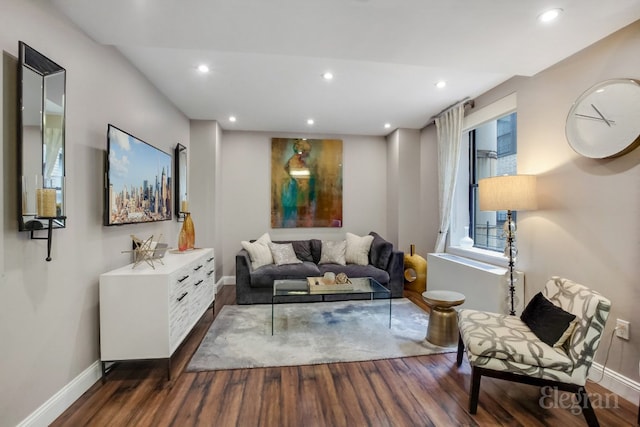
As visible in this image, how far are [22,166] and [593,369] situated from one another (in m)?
3.98

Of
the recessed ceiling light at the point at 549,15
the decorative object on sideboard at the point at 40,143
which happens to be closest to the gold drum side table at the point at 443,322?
the recessed ceiling light at the point at 549,15

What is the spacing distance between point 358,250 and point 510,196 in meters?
2.36

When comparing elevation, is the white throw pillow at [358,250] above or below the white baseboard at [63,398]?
above

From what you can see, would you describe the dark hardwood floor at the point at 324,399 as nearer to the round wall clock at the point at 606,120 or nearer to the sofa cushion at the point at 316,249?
the round wall clock at the point at 606,120

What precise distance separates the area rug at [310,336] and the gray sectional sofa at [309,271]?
0.19m

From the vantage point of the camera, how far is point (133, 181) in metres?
2.46

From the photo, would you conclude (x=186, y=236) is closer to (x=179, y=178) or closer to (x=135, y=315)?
(x=179, y=178)

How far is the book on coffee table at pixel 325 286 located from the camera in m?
3.04

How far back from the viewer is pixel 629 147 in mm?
1866

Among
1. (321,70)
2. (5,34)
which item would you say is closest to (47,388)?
(5,34)

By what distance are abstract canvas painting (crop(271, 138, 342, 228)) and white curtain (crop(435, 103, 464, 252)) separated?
168cm

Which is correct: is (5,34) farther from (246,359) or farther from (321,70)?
(246,359)

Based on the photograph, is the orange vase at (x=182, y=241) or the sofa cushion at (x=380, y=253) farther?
Answer: the sofa cushion at (x=380, y=253)

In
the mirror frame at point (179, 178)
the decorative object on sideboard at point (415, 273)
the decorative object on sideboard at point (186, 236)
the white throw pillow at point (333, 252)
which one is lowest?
the decorative object on sideboard at point (415, 273)
